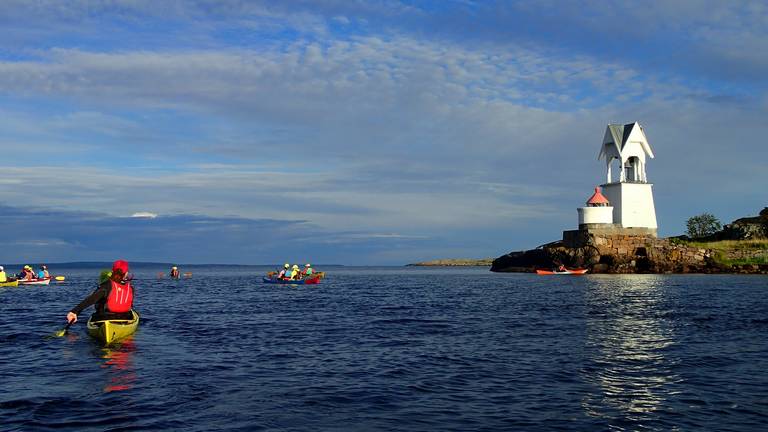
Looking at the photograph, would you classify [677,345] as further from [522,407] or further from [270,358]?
[270,358]

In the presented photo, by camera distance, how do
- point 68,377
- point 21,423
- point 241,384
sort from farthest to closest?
point 68,377 < point 241,384 < point 21,423

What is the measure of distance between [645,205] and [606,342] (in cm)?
8390

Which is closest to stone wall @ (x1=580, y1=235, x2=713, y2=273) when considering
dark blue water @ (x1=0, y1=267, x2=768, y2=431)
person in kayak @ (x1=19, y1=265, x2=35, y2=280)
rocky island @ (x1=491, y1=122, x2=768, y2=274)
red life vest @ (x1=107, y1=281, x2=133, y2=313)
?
rocky island @ (x1=491, y1=122, x2=768, y2=274)

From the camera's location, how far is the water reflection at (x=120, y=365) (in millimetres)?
16438

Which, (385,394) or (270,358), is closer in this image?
(385,394)

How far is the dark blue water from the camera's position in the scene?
12992 millimetres

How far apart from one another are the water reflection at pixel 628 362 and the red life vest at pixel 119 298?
17.2 metres

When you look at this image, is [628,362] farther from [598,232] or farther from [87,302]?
[598,232]

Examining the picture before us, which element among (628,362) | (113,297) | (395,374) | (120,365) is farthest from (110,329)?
(628,362)

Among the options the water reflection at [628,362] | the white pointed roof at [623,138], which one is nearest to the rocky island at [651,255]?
the white pointed roof at [623,138]

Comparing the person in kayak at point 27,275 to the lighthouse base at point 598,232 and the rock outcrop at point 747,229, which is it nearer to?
the lighthouse base at point 598,232

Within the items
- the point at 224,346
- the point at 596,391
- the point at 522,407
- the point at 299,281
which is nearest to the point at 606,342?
the point at 596,391

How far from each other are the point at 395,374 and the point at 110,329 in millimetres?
11989

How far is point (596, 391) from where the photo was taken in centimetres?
1551
